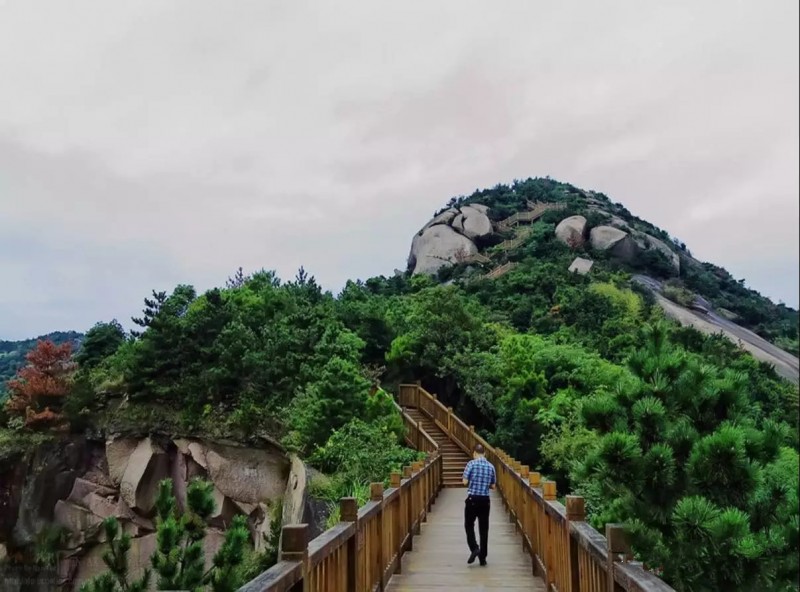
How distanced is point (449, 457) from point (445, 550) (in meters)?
9.90

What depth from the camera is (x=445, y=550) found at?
7.94m

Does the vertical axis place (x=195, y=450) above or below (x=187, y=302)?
below

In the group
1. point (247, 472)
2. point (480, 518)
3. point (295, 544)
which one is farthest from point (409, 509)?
point (247, 472)

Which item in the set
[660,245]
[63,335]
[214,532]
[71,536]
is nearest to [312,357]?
[214,532]

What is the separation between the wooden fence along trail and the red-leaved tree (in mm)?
13130

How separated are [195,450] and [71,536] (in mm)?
4571

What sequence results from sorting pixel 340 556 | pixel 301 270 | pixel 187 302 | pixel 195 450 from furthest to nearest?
1. pixel 301 270
2. pixel 187 302
3. pixel 195 450
4. pixel 340 556

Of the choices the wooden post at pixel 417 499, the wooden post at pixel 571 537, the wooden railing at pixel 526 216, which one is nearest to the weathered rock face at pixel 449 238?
the wooden railing at pixel 526 216

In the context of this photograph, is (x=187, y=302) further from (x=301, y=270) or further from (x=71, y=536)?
(x=71, y=536)

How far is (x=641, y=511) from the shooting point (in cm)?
488

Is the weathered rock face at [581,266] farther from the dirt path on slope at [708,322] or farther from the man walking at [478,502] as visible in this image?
the man walking at [478,502]

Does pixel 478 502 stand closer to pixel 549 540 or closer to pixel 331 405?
pixel 549 540

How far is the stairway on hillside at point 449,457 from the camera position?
16.6 metres

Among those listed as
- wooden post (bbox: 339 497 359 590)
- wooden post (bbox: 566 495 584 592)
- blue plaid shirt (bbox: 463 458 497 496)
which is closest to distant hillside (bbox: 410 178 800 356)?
blue plaid shirt (bbox: 463 458 497 496)
